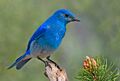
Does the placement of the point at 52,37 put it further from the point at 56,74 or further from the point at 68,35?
the point at 68,35

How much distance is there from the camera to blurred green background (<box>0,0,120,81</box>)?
10344 millimetres

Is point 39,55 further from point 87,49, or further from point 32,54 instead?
point 87,49

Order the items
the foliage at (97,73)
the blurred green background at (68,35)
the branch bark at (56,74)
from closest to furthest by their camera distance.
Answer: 1. the foliage at (97,73)
2. the branch bark at (56,74)
3. the blurred green background at (68,35)

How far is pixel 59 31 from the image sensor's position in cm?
493

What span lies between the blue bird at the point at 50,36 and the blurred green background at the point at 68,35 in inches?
113

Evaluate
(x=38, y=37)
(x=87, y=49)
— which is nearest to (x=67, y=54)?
A: (x=87, y=49)

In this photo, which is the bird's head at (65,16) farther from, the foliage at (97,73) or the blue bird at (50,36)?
the foliage at (97,73)

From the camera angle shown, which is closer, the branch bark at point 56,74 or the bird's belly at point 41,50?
the branch bark at point 56,74

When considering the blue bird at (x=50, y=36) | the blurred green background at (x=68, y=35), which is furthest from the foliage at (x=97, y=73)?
the blurred green background at (x=68, y=35)

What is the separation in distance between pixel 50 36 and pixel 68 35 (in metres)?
11.0

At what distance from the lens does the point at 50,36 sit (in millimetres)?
4969

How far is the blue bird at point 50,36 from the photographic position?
4906 mm

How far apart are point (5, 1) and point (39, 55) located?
6.82 metres

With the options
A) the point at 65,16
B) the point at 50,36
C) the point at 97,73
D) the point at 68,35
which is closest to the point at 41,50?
the point at 50,36
